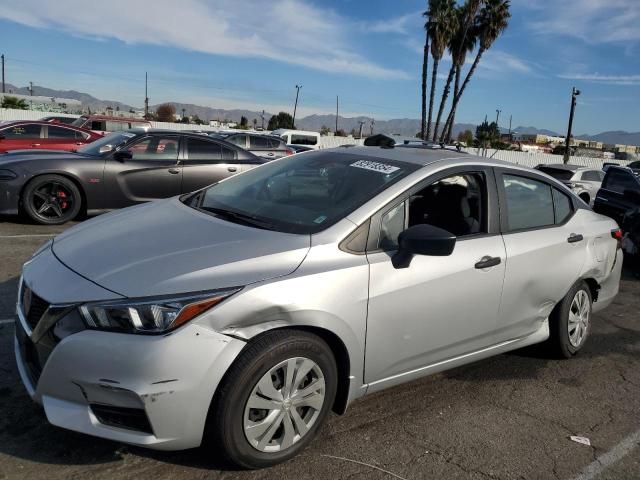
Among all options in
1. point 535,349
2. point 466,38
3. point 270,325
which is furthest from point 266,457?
point 466,38

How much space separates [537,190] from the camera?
13.1 ft

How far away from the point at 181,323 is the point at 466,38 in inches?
1539

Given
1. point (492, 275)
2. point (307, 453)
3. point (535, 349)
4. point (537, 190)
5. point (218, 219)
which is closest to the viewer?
point (307, 453)

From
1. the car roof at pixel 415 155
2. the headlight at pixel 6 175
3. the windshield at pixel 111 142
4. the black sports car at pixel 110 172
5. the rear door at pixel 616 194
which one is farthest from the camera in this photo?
the rear door at pixel 616 194

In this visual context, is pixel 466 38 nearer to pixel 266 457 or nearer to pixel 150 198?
pixel 150 198

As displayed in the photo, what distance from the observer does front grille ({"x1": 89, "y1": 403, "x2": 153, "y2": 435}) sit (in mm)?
2316

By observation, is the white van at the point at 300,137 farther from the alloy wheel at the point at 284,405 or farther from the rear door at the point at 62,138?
the alloy wheel at the point at 284,405

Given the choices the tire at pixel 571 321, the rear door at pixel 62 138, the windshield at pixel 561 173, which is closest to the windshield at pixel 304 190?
the tire at pixel 571 321

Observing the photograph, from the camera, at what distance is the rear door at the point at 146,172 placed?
784 centimetres

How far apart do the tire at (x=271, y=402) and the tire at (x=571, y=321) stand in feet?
6.90

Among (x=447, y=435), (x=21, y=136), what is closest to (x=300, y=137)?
(x=21, y=136)

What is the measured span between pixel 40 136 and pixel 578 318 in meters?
12.3

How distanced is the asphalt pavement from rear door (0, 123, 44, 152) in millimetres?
9394

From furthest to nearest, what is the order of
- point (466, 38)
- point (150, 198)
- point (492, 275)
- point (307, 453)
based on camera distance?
point (466, 38), point (150, 198), point (492, 275), point (307, 453)
